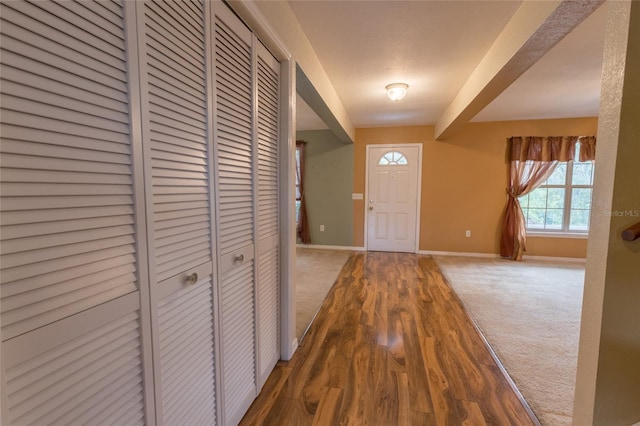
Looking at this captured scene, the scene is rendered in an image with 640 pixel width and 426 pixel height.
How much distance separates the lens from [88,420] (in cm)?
69

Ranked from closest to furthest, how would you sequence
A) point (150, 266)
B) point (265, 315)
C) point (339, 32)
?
point (150, 266), point (265, 315), point (339, 32)

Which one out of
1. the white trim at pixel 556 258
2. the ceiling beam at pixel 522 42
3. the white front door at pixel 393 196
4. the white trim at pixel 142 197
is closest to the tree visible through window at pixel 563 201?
the white trim at pixel 556 258

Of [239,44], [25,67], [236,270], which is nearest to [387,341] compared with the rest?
[236,270]

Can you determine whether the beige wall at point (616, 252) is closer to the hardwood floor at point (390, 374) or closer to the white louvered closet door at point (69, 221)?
the hardwood floor at point (390, 374)

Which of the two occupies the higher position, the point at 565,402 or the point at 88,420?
the point at 88,420

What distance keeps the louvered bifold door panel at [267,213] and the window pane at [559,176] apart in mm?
4926

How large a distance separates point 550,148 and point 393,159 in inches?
94.6

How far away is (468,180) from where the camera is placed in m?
4.87

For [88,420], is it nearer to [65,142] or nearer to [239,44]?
[65,142]

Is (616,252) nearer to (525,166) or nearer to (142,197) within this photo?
(142,197)

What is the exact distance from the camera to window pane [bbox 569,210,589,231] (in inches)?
179

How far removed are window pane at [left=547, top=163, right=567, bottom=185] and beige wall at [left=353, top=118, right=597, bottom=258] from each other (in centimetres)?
53

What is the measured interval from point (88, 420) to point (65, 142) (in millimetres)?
666

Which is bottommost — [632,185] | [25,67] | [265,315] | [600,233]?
[265,315]
